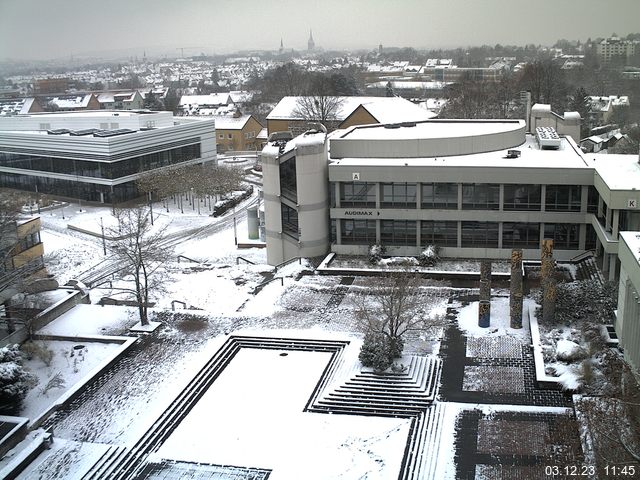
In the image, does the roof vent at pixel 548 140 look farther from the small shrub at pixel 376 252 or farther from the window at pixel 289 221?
the window at pixel 289 221

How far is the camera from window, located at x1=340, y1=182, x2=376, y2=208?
38.3m

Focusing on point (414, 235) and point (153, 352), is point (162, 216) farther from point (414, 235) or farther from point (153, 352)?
point (153, 352)

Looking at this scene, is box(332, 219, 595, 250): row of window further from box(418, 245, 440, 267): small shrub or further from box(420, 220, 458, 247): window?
box(418, 245, 440, 267): small shrub

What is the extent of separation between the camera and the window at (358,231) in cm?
3881

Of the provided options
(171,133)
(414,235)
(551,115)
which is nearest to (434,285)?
(414,235)

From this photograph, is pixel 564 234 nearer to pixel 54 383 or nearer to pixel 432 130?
pixel 432 130

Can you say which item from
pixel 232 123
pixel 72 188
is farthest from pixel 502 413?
pixel 232 123

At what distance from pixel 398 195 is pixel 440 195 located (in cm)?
225

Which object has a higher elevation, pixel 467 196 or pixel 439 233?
pixel 467 196

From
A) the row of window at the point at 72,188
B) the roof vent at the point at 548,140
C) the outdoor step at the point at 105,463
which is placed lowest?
the outdoor step at the point at 105,463

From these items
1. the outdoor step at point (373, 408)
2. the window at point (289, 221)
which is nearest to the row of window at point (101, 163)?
the window at point (289, 221)

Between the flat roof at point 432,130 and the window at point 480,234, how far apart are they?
19.6 feet

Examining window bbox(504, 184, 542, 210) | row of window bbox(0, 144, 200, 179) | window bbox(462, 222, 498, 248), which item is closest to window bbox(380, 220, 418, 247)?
window bbox(462, 222, 498, 248)

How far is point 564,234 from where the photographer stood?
3659 centimetres
